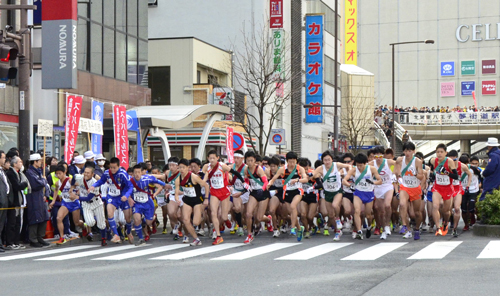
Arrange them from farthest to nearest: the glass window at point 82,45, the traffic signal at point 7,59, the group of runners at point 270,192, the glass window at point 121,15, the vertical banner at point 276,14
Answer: the vertical banner at point 276,14, the glass window at point 121,15, the glass window at point 82,45, the group of runners at point 270,192, the traffic signal at point 7,59

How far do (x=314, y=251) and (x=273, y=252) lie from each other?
2.39 feet

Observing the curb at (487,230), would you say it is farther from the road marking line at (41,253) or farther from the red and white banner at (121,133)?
the red and white banner at (121,133)

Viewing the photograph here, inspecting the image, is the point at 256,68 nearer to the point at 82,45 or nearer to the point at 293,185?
the point at 82,45

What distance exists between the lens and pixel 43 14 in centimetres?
2544

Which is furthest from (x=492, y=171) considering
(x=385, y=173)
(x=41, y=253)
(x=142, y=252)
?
(x=41, y=253)

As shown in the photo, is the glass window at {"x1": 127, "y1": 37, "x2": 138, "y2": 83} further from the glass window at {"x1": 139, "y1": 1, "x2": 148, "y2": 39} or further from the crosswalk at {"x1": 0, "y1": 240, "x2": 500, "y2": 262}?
the crosswalk at {"x1": 0, "y1": 240, "x2": 500, "y2": 262}

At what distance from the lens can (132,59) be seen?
3303 cm

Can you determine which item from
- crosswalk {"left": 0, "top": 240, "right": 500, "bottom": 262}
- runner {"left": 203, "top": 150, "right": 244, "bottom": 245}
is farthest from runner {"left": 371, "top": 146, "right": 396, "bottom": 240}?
runner {"left": 203, "top": 150, "right": 244, "bottom": 245}

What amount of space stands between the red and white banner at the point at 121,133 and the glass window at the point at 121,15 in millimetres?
8086

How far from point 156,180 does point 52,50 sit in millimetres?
9777

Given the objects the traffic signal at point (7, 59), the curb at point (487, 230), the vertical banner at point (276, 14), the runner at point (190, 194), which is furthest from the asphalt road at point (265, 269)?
the vertical banner at point (276, 14)

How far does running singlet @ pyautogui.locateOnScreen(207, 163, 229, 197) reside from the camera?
17.3m

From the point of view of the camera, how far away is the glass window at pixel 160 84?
42.1m

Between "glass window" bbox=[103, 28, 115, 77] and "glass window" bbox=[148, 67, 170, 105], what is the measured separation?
10.8 meters
